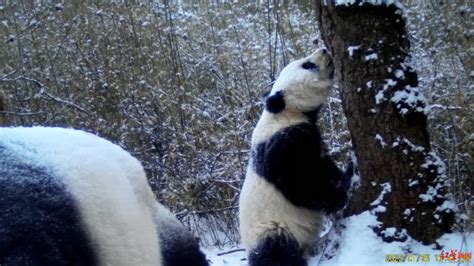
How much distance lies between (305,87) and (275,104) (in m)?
0.25

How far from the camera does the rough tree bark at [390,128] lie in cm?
262

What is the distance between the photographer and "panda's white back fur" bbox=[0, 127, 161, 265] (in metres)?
1.18

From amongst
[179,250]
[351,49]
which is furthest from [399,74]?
[179,250]

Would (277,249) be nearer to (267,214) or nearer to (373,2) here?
(267,214)

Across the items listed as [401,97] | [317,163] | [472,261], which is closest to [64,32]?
[317,163]

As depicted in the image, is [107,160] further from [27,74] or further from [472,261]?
[27,74]

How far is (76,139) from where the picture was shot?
4.33 feet

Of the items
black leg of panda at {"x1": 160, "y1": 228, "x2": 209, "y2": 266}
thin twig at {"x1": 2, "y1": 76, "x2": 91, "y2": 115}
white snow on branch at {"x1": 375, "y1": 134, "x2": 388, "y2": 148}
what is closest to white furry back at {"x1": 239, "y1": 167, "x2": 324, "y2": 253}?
white snow on branch at {"x1": 375, "y1": 134, "x2": 388, "y2": 148}

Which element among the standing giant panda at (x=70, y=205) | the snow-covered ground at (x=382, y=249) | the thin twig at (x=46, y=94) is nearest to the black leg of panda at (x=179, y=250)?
the standing giant panda at (x=70, y=205)

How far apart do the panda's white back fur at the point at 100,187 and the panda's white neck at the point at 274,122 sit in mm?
1996

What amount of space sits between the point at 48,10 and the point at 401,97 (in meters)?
5.75

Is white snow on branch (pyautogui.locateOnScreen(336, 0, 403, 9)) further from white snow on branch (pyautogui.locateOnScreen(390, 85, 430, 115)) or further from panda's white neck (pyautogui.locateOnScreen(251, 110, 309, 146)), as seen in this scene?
panda's white neck (pyautogui.locateOnScreen(251, 110, 309, 146))

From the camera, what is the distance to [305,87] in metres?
3.46

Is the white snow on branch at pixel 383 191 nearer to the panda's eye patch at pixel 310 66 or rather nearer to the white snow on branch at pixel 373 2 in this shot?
the white snow on branch at pixel 373 2
